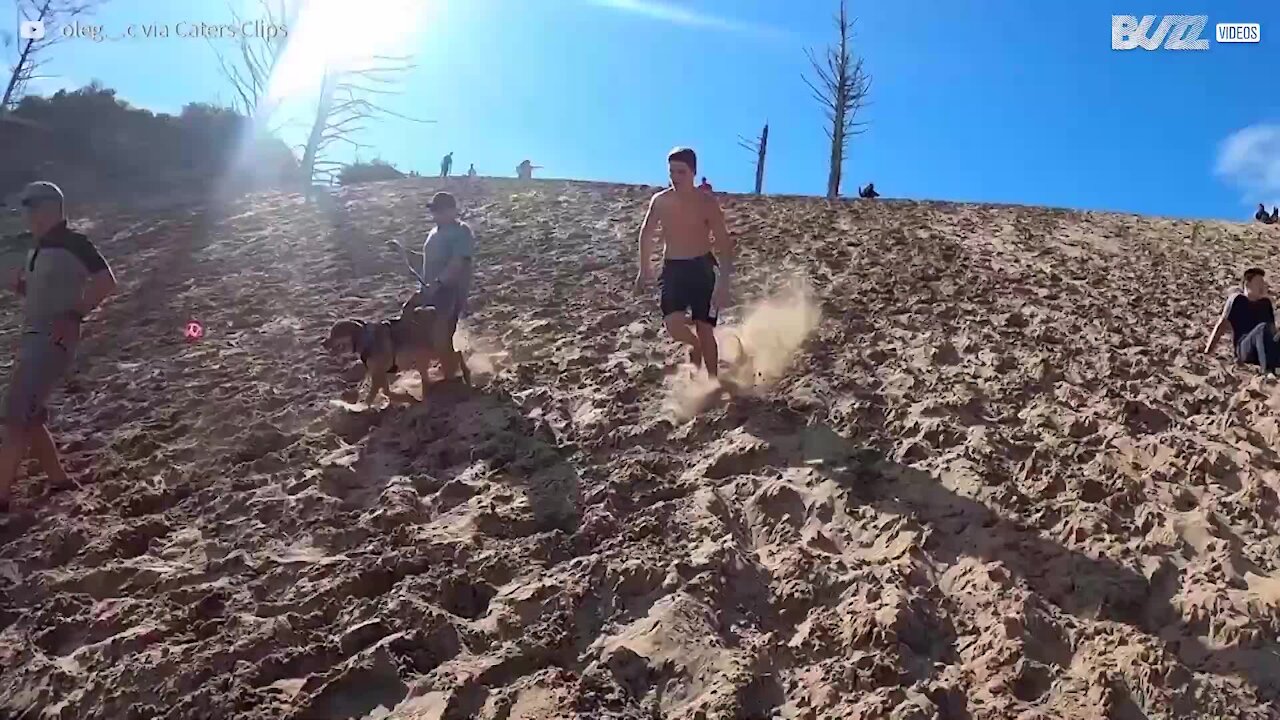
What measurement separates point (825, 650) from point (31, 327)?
14.2 ft

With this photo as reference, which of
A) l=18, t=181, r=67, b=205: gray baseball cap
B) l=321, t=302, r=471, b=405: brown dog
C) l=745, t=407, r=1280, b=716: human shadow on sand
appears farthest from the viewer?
l=321, t=302, r=471, b=405: brown dog

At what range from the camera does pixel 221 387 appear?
633 cm

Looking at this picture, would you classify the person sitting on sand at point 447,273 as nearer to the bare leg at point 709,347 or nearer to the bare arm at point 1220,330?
the bare leg at point 709,347

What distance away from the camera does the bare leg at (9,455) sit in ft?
15.2

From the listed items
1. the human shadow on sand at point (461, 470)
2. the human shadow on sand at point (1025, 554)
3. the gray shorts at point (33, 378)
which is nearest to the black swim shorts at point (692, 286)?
the human shadow on sand at point (1025, 554)

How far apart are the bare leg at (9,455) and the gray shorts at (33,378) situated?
0.04 meters

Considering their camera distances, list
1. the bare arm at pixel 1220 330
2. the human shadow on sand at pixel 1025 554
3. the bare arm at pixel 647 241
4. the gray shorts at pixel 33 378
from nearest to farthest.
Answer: the human shadow on sand at pixel 1025 554
the gray shorts at pixel 33 378
the bare arm at pixel 647 241
the bare arm at pixel 1220 330

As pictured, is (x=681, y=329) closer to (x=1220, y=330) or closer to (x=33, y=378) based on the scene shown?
(x=33, y=378)

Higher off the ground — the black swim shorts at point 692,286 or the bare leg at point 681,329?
the black swim shorts at point 692,286

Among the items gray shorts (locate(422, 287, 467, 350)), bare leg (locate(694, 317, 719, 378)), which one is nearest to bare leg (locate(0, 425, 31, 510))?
gray shorts (locate(422, 287, 467, 350))

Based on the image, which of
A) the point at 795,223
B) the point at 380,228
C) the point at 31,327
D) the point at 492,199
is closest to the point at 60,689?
the point at 31,327

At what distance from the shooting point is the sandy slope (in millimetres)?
3348

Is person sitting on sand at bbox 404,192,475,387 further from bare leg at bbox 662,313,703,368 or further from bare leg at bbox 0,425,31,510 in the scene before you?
bare leg at bbox 0,425,31,510

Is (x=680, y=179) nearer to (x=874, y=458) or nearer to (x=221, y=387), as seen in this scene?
(x=874, y=458)
